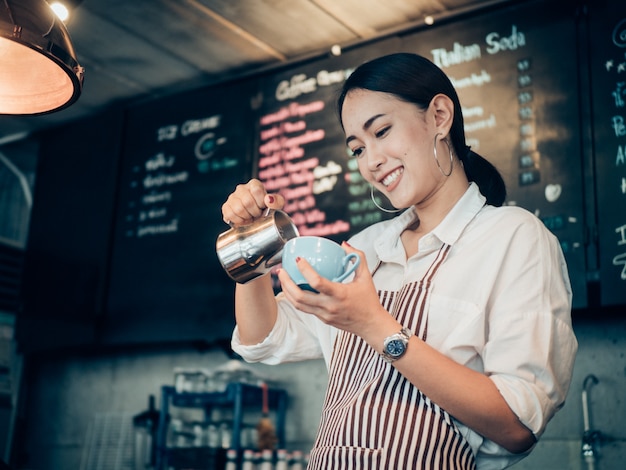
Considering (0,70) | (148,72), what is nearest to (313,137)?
(148,72)

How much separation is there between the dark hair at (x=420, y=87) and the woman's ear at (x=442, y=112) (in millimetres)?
12

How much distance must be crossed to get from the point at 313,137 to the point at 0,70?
1.67 metres

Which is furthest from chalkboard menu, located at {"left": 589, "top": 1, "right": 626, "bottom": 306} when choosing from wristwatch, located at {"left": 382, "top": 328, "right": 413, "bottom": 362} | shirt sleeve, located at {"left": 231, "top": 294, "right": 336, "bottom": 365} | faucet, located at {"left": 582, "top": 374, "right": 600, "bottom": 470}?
wristwatch, located at {"left": 382, "top": 328, "right": 413, "bottom": 362}

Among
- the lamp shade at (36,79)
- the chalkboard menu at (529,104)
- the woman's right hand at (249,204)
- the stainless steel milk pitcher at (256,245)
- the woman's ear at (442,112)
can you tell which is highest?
the chalkboard menu at (529,104)

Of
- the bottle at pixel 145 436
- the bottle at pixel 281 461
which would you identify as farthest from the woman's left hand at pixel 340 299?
the bottle at pixel 145 436

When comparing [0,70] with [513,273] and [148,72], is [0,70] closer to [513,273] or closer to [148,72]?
[513,273]

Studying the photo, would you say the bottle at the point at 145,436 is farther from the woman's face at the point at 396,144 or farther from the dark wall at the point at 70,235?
the woman's face at the point at 396,144

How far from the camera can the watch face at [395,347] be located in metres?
1.22

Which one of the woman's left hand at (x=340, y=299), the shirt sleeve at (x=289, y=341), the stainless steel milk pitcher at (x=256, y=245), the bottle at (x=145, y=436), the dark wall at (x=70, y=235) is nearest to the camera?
the woman's left hand at (x=340, y=299)

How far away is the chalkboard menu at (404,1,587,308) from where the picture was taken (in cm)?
258

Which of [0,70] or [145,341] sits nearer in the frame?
[0,70]

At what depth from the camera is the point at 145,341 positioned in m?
3.53

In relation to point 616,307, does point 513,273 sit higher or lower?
lower

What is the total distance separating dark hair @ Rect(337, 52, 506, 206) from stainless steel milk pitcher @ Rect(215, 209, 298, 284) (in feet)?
1.10
